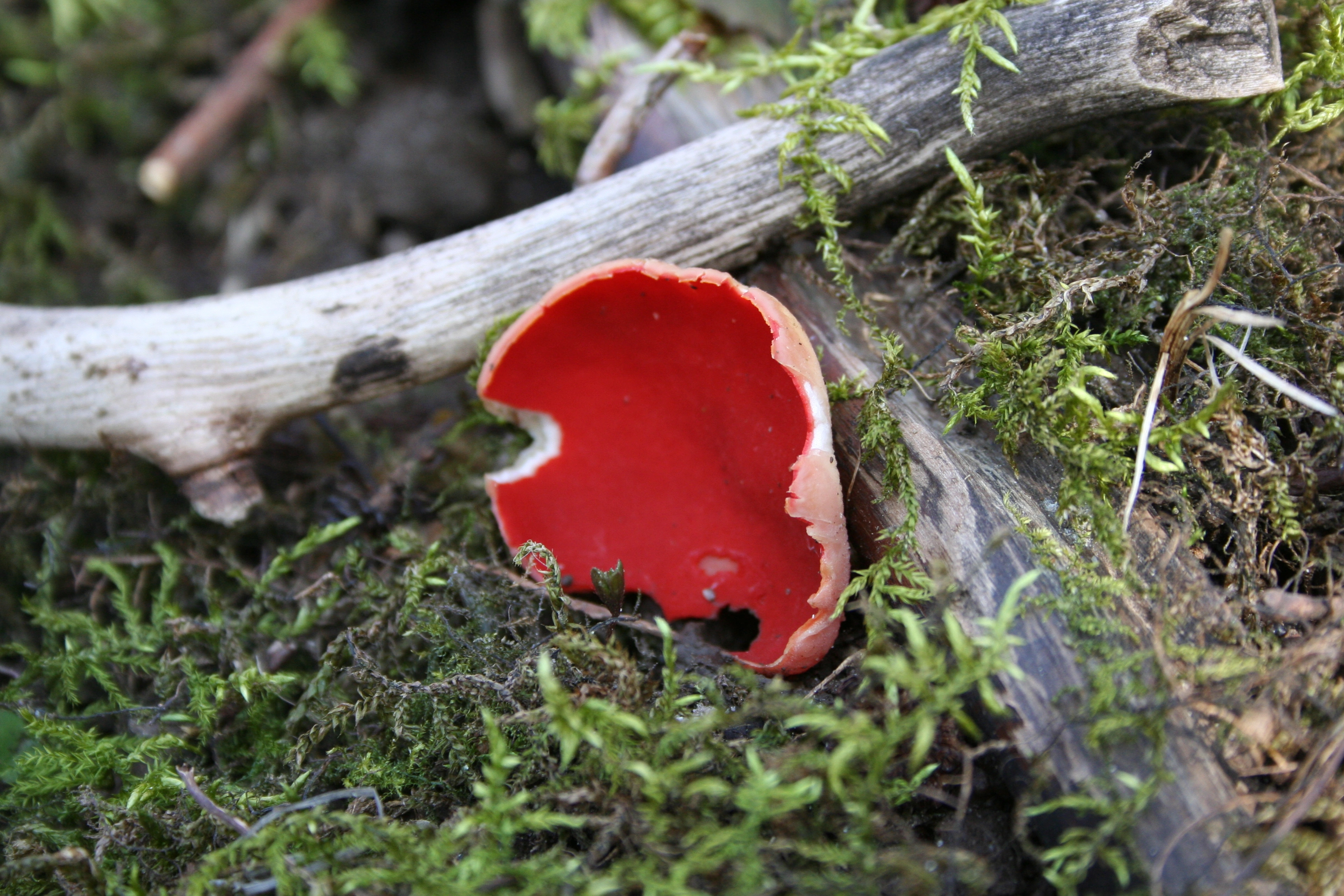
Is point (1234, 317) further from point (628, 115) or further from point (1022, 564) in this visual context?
point (628, 115)

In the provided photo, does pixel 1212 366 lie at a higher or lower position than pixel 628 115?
lower

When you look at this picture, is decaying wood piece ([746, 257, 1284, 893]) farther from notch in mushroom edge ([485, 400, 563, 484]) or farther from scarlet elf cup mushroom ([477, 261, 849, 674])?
notch in mushroom edge ([485, 400, 563, 484])

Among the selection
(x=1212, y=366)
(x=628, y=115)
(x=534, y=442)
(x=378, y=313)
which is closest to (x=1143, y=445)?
(x=1212, y=366)

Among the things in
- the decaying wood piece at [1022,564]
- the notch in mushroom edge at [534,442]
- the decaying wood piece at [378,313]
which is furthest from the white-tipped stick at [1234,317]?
the notch in mushroom edge at [534,442]

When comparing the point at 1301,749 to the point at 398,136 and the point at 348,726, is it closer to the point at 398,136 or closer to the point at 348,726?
the point at 348,726

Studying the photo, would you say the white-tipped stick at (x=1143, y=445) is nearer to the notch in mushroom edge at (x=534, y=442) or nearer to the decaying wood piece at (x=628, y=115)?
the notch in mushroom edge at (x=534, y=442)

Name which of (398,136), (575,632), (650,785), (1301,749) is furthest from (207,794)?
(398,136)
